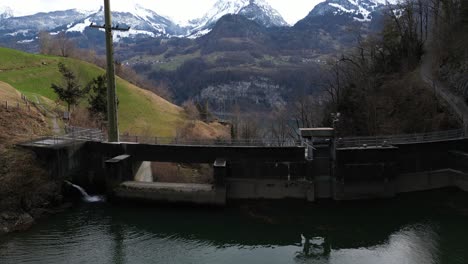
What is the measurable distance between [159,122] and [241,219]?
40.6 metres

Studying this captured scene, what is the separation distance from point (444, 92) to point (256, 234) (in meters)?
32.3

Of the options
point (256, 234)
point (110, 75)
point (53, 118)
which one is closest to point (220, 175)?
point (256, 234)

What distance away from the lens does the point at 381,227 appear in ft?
97.2

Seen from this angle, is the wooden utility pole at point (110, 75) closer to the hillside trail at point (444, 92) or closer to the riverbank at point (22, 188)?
the riverbank at point (22, 188)

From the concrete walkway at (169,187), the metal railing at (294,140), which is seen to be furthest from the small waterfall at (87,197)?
the metal railing at (294,140)

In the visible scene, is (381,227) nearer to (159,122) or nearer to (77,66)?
(159,122)

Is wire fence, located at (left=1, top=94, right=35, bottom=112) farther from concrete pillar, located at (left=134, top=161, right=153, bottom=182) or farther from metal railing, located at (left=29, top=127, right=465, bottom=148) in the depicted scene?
concrete pillar, located at (left=134, top=161, right=153, bottom=182)

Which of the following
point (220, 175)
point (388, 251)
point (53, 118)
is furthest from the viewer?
point (53, 118)

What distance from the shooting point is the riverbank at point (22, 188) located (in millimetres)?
28828

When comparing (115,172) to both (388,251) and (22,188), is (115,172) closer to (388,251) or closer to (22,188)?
(22,188)

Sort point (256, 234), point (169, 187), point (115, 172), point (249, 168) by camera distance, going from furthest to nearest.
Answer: point (249, 168), point (115, 172), point (169, 187), point (256, 234)

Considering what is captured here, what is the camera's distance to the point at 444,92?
160 ft

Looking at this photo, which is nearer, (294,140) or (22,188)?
(22,188)

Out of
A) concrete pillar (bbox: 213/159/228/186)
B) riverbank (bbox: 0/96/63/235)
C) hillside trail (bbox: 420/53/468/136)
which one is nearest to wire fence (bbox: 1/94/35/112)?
riverbank (bbox: 0/96/63/235)
